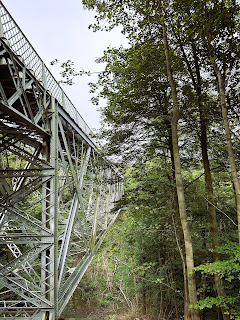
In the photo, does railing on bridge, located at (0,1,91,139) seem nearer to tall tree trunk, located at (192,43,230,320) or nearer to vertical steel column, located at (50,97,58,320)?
vertical steel column, located at (50,97,58,320)

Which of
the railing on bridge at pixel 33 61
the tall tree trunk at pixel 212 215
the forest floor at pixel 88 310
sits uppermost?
the railing on bridge at pixel 33 61

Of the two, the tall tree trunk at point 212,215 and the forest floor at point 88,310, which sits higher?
the tall tree trunk at point 212,215

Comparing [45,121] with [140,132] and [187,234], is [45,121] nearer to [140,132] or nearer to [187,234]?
[140,132]

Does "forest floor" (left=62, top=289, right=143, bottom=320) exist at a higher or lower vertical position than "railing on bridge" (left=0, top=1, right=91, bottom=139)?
lower

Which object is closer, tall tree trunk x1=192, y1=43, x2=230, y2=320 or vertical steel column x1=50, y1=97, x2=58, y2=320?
tall tree trunk x1=192, y1=43, x2=230, y2=320

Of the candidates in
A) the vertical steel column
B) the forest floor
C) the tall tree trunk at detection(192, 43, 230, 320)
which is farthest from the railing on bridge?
the forest floor

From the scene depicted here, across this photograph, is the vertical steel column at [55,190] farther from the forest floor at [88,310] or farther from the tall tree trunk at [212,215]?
the forest floor at [88,310]

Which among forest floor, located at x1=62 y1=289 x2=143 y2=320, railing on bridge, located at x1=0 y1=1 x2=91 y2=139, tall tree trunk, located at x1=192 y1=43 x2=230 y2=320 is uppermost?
railing on bridge, located at x1=0 y1=1 x2=91 y2=139

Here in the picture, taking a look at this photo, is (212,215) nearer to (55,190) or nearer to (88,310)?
(55,190)

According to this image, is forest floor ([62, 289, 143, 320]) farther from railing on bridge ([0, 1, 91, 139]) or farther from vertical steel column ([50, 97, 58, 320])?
railing on bridge ([0, 1, 91, 139])

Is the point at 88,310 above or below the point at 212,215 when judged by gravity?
below

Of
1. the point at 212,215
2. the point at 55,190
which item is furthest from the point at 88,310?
the point at 212,215

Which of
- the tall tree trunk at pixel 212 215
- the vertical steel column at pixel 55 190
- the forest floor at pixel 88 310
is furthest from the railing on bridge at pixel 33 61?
the forest floor at pixel 88 310

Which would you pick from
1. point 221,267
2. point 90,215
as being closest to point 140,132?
point 221,267
